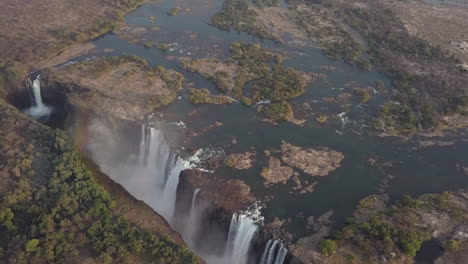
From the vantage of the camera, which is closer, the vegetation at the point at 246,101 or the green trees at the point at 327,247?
the green trees at the point at 327,247

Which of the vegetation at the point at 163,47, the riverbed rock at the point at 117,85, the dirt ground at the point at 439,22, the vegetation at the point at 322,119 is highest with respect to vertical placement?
the dirt ground at the point at 439,22

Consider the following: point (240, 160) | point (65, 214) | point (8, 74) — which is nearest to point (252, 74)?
point (240, 160)

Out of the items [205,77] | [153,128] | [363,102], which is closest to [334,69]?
[363,102]

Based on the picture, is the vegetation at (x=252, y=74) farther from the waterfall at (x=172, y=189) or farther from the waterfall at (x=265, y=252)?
the waterfall at (x=265, y=252)

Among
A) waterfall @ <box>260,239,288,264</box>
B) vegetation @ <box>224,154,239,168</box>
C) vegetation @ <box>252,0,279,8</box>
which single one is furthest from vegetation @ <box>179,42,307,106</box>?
waterfall @ <box>260,239,288,264</box>

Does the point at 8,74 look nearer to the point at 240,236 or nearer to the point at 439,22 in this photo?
the point at 240,236

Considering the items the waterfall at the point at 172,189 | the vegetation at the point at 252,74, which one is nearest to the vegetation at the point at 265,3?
the vegetation at the point at 252,74
